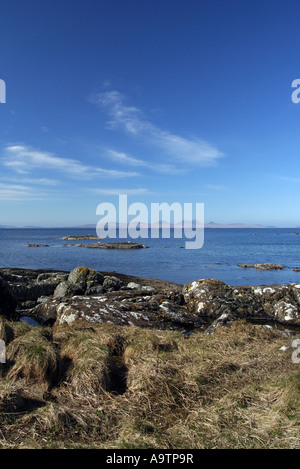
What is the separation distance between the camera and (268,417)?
4504 millimetres

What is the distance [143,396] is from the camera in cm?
525

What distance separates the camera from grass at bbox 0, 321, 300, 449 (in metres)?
4.15

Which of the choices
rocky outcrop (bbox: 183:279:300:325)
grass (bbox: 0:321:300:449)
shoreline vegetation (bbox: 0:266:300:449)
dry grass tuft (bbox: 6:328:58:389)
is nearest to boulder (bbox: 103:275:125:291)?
rocky outcrop (bbox: 183:279:300:325)

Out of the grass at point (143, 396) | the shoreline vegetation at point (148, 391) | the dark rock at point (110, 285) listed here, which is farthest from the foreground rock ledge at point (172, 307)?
the grass at point (143, 396)

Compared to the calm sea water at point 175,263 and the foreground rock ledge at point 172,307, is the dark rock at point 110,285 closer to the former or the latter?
the foreground rock ledge at point 172,307

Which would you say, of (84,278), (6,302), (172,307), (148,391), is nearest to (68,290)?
(84,278)

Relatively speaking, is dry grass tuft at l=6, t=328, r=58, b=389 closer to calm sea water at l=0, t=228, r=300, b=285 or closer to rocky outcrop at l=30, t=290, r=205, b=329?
rocky outcrop at l=30, t=290, r=205, b=329

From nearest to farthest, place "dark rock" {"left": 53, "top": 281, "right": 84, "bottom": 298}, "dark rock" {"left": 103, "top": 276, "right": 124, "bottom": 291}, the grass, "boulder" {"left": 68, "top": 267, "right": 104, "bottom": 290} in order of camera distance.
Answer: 1. the grass
2. "dark rock" {"left": 53, "top": 281, "right": 84, "bottom": 298}
3. "boulder" {"left": 68, "top": 267, "right": 104, "bottom": 290}
4. "dark rock" {"left": 103, "top": 276, "right": 124, "bottom": 291}

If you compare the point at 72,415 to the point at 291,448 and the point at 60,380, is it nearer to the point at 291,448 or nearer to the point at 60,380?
the point at 60,380

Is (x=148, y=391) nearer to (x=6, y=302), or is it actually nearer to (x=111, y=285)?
(x=6, y=302)

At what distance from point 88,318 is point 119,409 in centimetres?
649

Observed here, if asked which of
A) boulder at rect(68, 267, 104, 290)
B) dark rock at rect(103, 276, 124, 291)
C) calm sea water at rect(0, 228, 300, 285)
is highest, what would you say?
boulder at rect(68, 267, 104, 290)

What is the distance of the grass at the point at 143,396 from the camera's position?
13.6 ft
